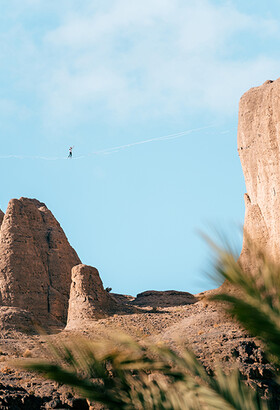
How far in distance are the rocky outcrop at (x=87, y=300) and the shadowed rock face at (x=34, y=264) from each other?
3.76m

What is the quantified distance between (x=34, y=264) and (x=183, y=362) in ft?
126

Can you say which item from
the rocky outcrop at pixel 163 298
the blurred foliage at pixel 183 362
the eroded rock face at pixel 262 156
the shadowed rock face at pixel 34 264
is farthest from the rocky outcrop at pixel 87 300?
the blurred foliage at pixel 183 362

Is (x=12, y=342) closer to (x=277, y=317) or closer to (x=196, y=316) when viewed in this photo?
(x=196, y=316)

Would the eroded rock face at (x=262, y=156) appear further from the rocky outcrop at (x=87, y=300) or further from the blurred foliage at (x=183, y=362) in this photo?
the blurred foliage at (x=183, y=362)

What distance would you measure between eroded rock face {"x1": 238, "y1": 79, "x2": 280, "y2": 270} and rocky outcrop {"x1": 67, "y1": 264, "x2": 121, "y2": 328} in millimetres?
10065

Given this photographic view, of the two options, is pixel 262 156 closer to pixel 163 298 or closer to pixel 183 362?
pixel 163 298

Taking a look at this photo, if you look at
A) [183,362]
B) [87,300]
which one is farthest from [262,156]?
[183,362]

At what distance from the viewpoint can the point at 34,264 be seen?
42.5 m

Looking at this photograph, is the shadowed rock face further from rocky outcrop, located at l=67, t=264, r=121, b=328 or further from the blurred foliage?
the blurred foliage

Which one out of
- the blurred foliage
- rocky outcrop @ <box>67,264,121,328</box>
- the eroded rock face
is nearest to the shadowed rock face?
rocky outcrop @ <box>67,264,121,328</box>

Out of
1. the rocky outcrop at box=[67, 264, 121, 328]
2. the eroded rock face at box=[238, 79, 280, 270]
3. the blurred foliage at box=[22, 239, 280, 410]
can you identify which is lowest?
the blurred foliage at box=[22, 239, 280, 410]

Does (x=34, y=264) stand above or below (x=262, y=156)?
below

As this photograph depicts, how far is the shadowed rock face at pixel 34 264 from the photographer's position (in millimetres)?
40406

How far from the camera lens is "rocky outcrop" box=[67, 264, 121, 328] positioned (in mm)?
35312
